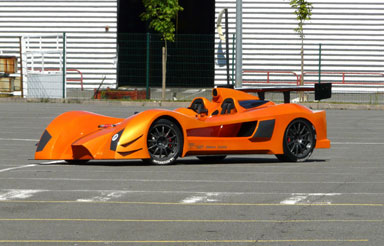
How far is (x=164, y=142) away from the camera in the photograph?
1202 cm

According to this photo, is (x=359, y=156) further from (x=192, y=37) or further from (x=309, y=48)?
(x=309, y=48)

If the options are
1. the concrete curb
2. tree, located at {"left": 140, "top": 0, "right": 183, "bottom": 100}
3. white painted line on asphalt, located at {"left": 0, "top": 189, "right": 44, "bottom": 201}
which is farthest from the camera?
tree, located at {"left": 140, "top": 0, "right": 183, "bottom": 100}

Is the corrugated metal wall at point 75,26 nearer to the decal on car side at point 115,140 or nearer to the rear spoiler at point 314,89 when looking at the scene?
the rear spoiler at point 314,89

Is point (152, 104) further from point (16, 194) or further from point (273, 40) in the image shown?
point (16, 194)

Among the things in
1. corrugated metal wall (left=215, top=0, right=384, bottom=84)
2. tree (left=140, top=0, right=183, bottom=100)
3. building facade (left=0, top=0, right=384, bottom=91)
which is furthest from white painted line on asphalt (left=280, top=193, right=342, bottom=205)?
corrugated metal wall (left=215, top=0, right=384, bottom=84)

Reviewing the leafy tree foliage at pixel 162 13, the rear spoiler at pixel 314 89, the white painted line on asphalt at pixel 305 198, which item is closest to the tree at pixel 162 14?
the leafy tree foliage at pixel 162 13

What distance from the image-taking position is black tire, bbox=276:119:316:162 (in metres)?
13.0

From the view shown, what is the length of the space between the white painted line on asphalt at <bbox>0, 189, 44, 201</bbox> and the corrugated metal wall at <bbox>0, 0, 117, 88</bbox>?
28006mm

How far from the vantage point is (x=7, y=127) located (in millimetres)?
19859

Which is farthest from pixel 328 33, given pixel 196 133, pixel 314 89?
pixel 196 133

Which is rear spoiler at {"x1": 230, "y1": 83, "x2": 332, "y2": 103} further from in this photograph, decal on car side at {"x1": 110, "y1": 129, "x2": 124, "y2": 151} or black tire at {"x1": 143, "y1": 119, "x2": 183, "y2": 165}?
decal on car side at {"x1": 110, "y1": 129, "x2": 124, "y2": 151}

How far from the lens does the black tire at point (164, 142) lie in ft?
39.1

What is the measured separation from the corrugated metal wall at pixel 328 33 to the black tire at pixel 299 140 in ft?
76.4

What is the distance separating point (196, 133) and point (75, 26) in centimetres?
2733
